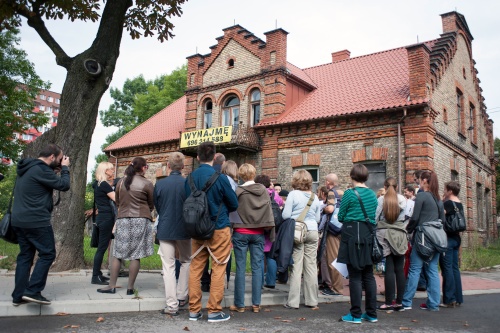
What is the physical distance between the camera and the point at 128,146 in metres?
23.9

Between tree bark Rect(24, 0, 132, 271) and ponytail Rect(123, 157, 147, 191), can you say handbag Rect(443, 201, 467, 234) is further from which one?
tree bark Rect(24, 0, 132, 271)

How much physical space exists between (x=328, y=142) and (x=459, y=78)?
741 cm

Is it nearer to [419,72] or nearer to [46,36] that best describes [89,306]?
[46,36]

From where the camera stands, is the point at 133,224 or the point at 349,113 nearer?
the point at 133,224

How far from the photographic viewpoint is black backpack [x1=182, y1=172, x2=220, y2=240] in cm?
507

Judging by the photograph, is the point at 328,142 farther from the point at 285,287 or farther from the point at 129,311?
the point at 129,311

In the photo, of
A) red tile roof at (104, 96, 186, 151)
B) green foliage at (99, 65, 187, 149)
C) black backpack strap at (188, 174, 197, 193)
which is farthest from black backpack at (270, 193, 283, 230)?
green foliage at (99, 65, 187, 149)

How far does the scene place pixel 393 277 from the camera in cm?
630

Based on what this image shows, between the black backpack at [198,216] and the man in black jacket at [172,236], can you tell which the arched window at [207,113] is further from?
the black backpack at [198,216]

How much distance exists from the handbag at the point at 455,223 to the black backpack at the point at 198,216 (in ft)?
12.6

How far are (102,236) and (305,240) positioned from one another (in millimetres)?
3263

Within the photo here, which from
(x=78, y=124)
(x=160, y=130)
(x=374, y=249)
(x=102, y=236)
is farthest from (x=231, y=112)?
(x=374, y=249)

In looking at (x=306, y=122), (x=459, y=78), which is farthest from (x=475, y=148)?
(x=306, y=122)

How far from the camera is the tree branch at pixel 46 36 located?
8.85m
